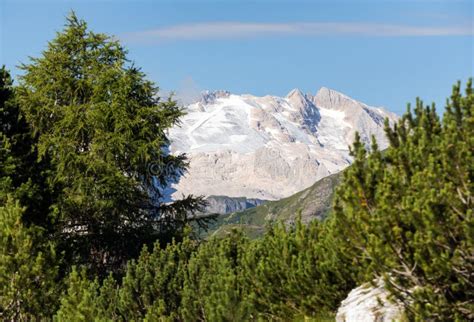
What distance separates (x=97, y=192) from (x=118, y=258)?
209 inches

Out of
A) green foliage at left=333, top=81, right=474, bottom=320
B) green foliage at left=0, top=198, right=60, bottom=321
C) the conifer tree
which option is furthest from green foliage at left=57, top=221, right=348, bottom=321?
the conifer tree

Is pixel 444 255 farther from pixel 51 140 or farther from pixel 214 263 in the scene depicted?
pixel 51 140

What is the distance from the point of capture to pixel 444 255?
30.0 ft

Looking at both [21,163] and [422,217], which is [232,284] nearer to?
[422,217]

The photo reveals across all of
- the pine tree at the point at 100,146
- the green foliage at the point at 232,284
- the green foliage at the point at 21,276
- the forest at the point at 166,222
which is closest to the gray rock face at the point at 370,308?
the forest at the point at 166,222

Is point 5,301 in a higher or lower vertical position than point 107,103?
lower

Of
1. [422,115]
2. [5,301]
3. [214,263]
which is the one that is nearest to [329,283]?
[214,263]

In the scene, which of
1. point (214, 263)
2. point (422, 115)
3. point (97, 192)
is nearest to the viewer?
point (422, 115)

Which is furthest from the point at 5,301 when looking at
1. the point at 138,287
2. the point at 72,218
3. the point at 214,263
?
the point at 72,218

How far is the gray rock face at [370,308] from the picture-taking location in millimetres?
10797

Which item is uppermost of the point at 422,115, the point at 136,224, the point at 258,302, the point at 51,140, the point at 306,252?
the point at 51,140

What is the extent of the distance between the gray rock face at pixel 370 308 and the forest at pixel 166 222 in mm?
505

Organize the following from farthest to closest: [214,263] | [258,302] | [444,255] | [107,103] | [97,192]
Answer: [107,103] < [97,192] < [214,263] < [258,302] < [444,255]

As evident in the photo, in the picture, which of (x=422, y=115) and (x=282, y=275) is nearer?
(x=422, y=115)
